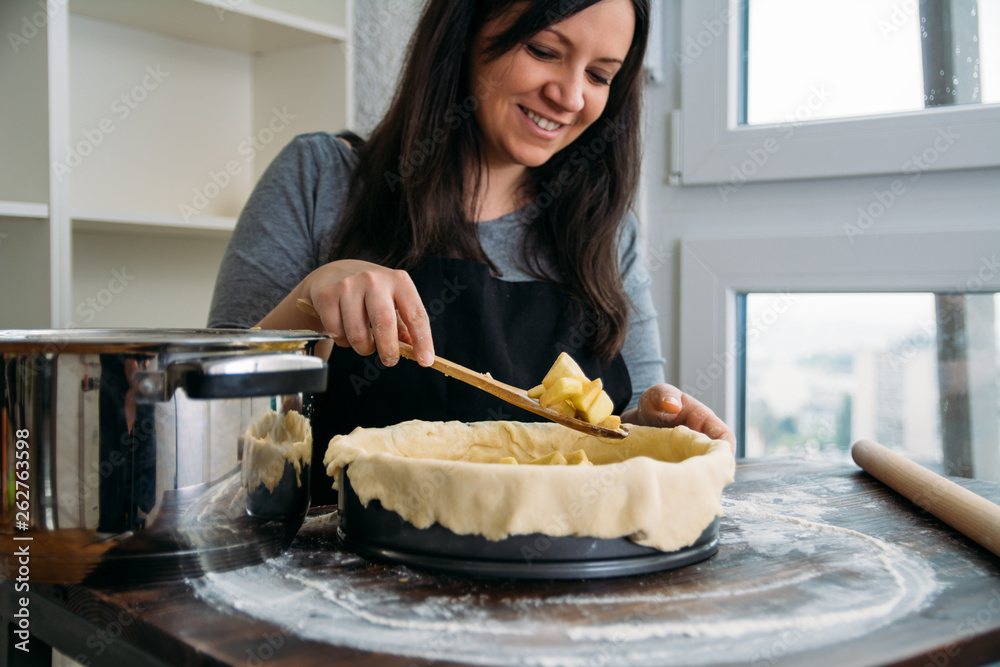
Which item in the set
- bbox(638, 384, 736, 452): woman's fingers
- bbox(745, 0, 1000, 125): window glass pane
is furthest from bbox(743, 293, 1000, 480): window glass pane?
bbox(638, 384, 736, 452): woman's fingers

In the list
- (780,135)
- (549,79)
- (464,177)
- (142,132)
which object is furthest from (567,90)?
(142,132)

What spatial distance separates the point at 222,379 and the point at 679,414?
0.71 metres

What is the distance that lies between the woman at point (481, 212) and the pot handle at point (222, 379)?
592 mm

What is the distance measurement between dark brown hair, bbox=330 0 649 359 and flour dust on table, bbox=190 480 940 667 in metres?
0.75

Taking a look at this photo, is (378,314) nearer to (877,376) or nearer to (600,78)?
(600,78)

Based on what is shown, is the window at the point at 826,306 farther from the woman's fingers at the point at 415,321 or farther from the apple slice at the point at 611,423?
the woman's fingers at the point at 415,321

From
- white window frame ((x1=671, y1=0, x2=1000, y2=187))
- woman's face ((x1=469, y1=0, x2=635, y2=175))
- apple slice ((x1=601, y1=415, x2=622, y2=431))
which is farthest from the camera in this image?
white window frame ((x1=671, y1=0, x2=1000, y2=187))

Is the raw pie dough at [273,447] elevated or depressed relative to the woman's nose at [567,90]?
depressed

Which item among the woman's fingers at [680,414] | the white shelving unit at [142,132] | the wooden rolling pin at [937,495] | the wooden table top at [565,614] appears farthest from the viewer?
the white shelving unit at [142,132]

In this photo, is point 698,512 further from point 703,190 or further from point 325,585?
point 703,190

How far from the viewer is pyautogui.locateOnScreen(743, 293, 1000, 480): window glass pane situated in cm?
171

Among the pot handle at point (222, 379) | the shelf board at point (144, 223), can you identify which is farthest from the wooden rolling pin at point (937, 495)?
the shelf board at point (144, 223)

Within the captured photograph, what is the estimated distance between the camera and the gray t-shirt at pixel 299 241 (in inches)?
56.1

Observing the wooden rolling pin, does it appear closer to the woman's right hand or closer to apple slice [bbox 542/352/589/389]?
apple slice [bbox 542/352/589/389]
